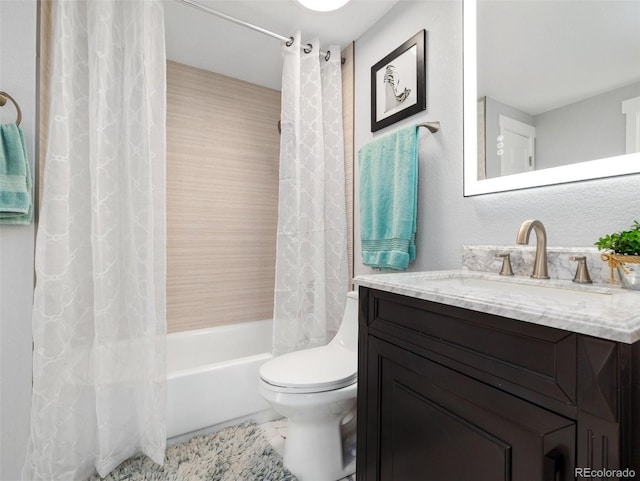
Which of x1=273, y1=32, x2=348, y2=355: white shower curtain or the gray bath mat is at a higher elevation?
x1=273, y1=32, x2=348, y2=355: white shower curtain

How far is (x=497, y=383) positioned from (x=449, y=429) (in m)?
0.20

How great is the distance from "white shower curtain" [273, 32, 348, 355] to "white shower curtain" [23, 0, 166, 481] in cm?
67

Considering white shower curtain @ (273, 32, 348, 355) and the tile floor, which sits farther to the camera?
white shower curtain @ (273, 32, 348, 355)

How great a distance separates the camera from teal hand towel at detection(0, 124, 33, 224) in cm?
119

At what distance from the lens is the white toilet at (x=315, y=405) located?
127 cm

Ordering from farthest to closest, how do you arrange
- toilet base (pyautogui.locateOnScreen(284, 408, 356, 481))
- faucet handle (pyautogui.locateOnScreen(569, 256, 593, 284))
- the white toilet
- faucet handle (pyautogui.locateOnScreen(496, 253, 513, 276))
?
toilet base (pyautogui.locateOnScreen(284, 408, 356, 481)), the white toilet, faucet handle (pyautogui.locateOnScreen(496, 253, 513, 276)), faucet handle (pyautogui.locateOnScreen(569, 256, 593, 284))

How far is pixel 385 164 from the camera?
1.66 m

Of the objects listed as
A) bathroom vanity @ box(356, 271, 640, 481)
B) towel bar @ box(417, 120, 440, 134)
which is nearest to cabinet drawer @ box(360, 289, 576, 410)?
bathroom vanity @ box(356, 271, 640, 481)

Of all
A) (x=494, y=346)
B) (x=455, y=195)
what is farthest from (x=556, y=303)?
(x=455, y=195)

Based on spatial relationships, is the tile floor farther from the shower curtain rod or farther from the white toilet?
the shower curtain rod

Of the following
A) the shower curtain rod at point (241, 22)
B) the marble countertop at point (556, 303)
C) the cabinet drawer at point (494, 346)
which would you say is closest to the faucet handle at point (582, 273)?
the marble countertop at point (556, 303)

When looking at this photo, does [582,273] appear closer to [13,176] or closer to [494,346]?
[494,346]

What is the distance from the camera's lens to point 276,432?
5.78 ft

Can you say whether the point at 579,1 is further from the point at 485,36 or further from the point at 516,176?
the point at 516,176
